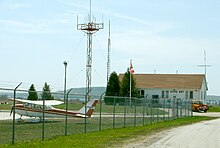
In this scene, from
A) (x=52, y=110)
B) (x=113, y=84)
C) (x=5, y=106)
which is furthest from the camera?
(x=113, y=84)

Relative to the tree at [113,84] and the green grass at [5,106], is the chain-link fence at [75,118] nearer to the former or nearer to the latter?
the green grass at [5,106]

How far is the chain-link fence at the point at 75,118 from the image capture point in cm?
2047

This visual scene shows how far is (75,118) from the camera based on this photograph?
2970 cm

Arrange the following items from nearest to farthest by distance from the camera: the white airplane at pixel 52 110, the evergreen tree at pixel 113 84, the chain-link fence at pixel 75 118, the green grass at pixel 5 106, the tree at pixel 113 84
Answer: the green grass at pixel 5 106 < the chain-link fence at pixel 75 118 < the white airplane at pixel 52 110 < the tree at pixel 113 84 < the evergreen tree at pixel 113 84

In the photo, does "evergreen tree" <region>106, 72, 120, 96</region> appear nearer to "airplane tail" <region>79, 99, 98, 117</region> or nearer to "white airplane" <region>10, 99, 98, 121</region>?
"white airplane" <region>10, 99, 98, 121</region>

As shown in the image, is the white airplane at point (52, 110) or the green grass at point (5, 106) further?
the white airplane at point (52, 110)

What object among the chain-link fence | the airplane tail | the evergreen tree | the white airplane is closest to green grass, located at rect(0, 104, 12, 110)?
the chain-link fence

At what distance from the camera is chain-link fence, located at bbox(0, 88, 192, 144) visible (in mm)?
20470

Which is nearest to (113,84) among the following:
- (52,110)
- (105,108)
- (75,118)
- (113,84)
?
(113,84)

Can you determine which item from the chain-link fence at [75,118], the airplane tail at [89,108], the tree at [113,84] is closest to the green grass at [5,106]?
the chain-link fence at [75,118]

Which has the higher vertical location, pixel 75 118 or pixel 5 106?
pixel 5 106

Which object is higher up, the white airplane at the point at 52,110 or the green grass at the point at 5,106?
the green grass at the point at 5,106

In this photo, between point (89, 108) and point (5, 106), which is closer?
point (5, 106)

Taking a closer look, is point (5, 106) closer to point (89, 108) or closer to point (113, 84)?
point (89, 108)
